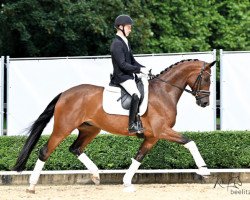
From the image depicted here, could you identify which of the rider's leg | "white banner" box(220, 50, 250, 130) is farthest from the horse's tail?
"white banner" box(220, 50, 250, 130)

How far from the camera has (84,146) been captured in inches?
498

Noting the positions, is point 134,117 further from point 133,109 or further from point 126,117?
point 126,117

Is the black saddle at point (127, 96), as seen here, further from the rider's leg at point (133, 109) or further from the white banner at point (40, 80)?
the white banner at point (40, 80)

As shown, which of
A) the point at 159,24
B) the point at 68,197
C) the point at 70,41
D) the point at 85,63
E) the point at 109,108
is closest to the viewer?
the point at 68,197

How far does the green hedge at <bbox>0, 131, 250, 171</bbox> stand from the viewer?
45.7 ft

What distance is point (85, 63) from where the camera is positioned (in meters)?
15.6

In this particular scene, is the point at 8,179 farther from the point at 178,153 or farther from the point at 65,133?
the point at 178,153

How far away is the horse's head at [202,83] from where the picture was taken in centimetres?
1221

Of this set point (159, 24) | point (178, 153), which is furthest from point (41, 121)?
point (159, 24)

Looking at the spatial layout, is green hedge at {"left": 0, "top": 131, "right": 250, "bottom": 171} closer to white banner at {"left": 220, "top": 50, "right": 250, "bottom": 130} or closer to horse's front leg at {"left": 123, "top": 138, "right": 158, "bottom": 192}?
white banner at {"left": 220, "top": 50, "right": 250, "bottom": 130}

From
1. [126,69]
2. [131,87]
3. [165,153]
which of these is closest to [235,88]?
[165,153]

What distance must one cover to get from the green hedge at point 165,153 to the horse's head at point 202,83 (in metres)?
1.90

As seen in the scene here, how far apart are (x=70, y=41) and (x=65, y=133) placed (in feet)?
41.4

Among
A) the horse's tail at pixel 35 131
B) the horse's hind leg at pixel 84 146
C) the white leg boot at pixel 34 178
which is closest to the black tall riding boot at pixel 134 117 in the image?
the horse's hind leg at pixel 84 146
